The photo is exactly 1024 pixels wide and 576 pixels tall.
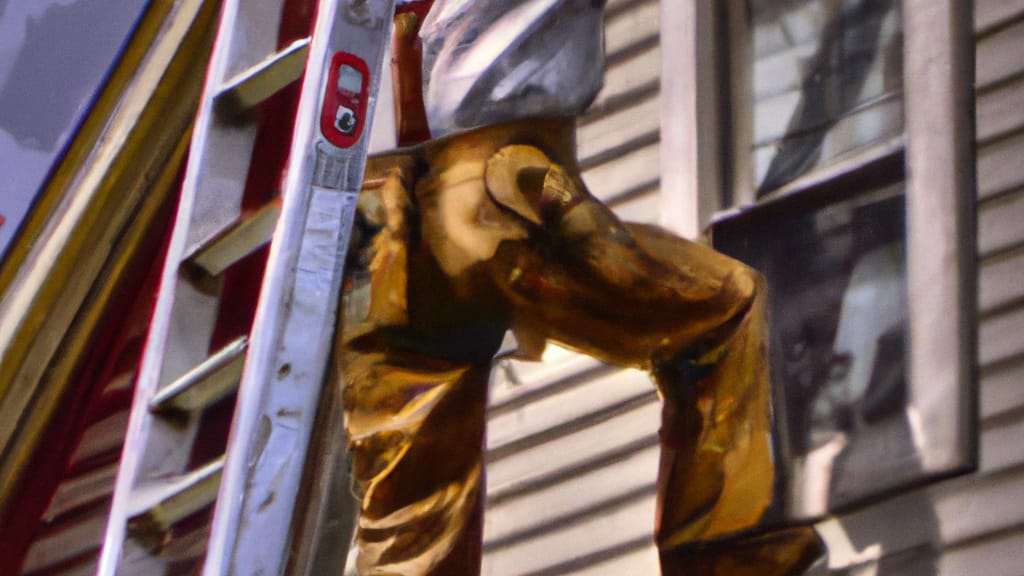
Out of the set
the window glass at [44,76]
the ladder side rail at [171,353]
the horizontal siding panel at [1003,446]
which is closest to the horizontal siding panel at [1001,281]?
the horizontal siding panel at [1003,446]

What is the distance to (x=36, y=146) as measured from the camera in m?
3.91

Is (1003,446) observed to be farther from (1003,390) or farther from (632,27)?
(632,27)

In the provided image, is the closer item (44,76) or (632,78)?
(632,78)

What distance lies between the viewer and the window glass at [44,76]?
3.90 meters

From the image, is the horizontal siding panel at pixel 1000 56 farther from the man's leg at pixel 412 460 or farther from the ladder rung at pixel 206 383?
the ladder rung at pixel 206 383

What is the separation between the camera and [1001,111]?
304 centimetres

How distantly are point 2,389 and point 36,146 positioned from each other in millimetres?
447

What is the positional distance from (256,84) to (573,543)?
0.90 meters

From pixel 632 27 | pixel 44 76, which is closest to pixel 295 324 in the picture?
pixel 632 27

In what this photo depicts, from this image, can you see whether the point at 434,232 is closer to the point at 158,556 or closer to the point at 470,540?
the point at 470,540

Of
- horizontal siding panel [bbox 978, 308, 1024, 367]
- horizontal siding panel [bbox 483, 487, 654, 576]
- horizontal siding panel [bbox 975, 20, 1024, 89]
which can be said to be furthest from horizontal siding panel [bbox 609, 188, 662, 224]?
horizontal siding panel [bbox 978, 308, 1024, 367]

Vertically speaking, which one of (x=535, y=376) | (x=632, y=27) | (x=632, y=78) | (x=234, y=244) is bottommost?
(x=234, y=244)

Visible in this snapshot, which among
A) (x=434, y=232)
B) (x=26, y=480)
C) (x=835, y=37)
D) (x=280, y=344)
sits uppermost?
(x=835, y=37)

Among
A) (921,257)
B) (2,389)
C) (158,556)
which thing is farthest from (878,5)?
(2,389)
